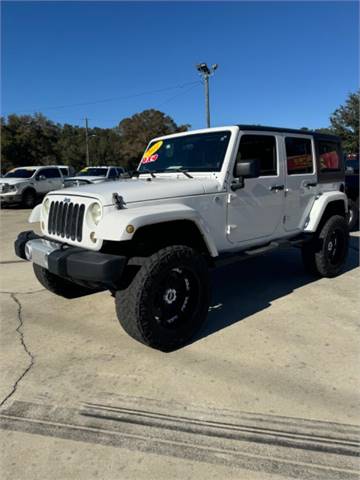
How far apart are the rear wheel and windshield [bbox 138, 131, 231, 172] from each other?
12253mm

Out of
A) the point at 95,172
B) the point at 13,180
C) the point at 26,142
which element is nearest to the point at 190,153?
the point at 13,180

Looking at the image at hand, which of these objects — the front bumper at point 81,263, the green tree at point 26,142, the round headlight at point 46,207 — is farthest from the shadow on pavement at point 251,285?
the green tree at point 26,142

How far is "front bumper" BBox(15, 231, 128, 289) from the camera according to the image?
2.89 meters

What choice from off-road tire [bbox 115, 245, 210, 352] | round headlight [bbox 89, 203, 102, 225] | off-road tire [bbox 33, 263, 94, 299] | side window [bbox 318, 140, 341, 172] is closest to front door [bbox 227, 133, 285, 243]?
off-road tire [bbox 115, 245, 210, 352]

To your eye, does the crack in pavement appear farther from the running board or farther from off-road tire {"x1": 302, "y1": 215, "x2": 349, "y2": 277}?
off-road tire {"x1": 302, "y1": 215, "x2": 349, "y2": 277}

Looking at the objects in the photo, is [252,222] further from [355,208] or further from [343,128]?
[343,128]

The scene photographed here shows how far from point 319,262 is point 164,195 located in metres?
2.72

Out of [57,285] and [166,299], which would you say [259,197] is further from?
[57,285]

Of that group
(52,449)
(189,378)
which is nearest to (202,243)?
(189,378)

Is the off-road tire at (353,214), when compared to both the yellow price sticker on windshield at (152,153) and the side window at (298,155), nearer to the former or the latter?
the side window at (298,155)

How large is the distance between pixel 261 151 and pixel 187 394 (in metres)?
2.76

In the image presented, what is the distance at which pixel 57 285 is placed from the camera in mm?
4434

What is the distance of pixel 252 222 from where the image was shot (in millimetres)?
4254

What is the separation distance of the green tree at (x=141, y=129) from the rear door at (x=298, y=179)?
4121cm
